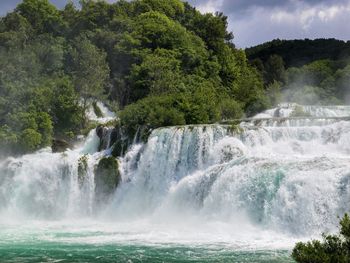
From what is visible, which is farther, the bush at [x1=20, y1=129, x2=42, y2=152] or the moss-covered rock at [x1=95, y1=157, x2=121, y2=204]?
the bush at [x1=20, y1=129, x2=42, y2=152]

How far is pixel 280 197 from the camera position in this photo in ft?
70.6

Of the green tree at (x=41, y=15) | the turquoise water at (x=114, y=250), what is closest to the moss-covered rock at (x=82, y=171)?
the turquoise water at (x=114, y=250)

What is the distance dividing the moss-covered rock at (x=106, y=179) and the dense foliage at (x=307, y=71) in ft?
65.5

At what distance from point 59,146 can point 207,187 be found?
14124mm

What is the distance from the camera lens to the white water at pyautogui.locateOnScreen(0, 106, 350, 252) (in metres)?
20.8

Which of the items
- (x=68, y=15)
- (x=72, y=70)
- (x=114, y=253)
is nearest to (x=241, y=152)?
(x=114, y=253)

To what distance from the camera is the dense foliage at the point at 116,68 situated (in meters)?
35.5

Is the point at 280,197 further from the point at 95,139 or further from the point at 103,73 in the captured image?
the point at 103,73

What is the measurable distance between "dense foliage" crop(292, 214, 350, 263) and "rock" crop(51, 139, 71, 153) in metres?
27.8

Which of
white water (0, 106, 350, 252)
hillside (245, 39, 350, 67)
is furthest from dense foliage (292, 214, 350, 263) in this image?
hillside (245, 39, 350, 67)

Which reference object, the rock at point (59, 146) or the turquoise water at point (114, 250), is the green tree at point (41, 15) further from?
the turquoise water at point (114, 250)

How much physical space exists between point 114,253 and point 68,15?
143ft

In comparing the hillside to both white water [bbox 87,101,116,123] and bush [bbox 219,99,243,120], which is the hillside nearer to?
bush [bbox 219,99,243,120]

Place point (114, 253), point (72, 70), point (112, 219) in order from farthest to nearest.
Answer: point (72, 70), point (112, 219), point (114, 253)
